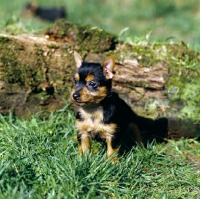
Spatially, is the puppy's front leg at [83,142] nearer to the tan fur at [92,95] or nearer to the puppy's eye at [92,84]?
the tan fur at [92,95]

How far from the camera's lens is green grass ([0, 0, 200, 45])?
11.1 meters

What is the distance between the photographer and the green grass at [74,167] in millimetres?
3764

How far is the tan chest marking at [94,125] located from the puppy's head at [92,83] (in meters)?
0.20

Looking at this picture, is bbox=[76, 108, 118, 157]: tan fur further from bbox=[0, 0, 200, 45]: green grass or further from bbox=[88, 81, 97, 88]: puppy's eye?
bbox=[0, 0, 200, 45]: green grass

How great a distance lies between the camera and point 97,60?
5.43 metres

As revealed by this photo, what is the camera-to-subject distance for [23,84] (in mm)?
5227

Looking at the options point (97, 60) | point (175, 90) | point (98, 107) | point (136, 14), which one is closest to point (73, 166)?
point (98, 107)

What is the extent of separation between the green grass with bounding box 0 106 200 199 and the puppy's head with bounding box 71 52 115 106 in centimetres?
59

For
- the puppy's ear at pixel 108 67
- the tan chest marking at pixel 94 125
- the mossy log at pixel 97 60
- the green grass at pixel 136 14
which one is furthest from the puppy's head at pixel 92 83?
the green grass at pixel 136 14

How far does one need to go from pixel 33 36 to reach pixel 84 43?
68 cm

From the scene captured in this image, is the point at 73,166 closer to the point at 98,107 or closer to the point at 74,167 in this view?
the point at 74,167

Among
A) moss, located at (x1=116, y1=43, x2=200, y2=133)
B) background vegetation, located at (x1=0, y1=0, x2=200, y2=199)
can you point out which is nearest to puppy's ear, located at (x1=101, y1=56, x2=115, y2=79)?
background vegetation, located at (x1=0, y1=0, x2=200, y2=199)

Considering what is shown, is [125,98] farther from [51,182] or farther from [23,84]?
[51,182]

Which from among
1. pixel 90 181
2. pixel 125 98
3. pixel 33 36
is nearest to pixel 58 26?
pixel 33 36
